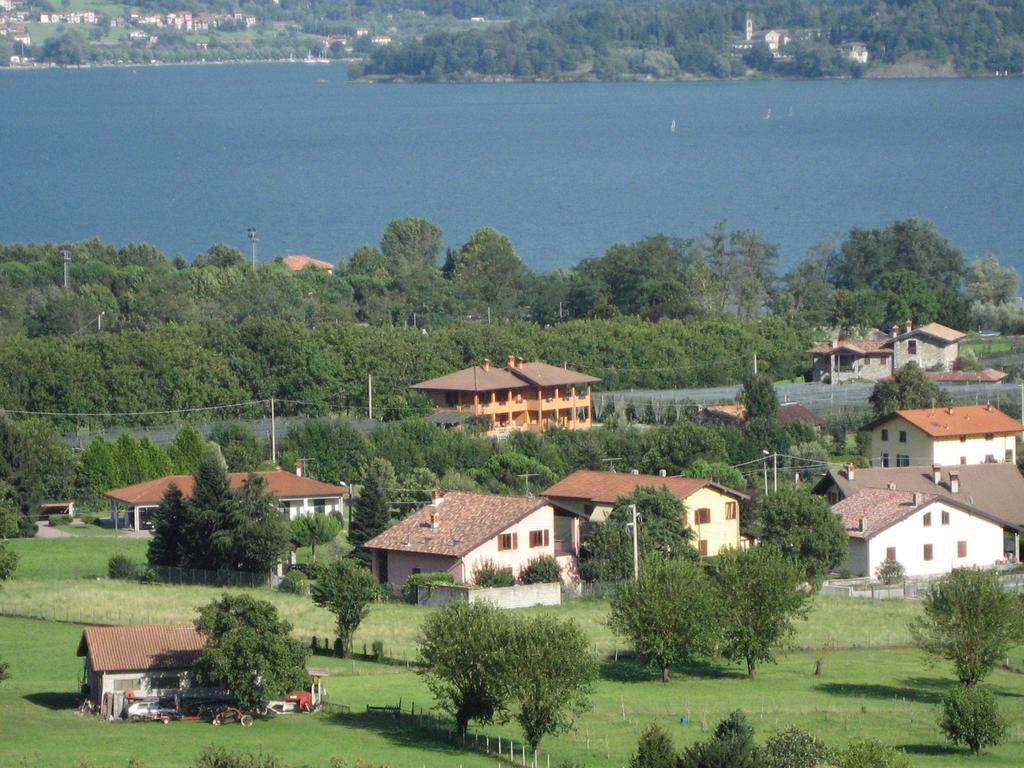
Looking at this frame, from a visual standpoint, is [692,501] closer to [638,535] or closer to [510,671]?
[638,535]

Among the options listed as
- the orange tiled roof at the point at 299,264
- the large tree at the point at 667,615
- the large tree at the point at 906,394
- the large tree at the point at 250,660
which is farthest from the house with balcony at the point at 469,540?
the orange tiled roof at the point at 299,264

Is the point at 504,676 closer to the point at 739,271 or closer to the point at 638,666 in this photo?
the point at 638,666

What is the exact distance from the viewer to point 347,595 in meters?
36.5

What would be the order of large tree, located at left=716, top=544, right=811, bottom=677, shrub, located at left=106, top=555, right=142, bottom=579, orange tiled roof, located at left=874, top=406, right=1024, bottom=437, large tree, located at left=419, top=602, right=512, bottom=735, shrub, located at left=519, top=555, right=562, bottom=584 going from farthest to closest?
1. orange tiled roof, located at left=874, top=406, right=1024, bottom=437
2. shrub, located at left=106, top=555, right=142, bottom=579
3. shrub, located at left=519, top=555, right=562, bottom=584
4. large tree, located at left=716, top=544, right=811, bottom=677
5. large tree, located at left=419, top=602, right=512, bottom=735

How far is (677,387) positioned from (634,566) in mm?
32927

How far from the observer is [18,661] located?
3494 centimetres

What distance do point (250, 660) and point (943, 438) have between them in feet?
104

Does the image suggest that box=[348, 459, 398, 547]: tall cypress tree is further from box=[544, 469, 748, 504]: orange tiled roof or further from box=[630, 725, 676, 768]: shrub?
box=[630, 725, 676, 768]: shrub

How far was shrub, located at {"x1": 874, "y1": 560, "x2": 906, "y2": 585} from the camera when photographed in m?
47.0

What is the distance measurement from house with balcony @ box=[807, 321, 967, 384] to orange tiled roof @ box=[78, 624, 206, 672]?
1865 inches

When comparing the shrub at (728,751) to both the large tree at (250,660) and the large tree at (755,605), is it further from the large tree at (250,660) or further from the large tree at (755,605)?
the large tree at (755,605)

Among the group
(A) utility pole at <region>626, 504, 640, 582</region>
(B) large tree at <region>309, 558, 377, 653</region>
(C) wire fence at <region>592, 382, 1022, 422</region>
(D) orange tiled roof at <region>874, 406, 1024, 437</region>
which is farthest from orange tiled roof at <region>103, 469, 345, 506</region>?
(C) wire fence at <region>592, 382, 1022, 422</region>

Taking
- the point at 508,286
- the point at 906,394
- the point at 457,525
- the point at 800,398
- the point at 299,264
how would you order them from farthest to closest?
1. the point at 299,264
2. the point at 508,286
3. the point at 800,398
4. the point at 906,394
5. the point at 457,525

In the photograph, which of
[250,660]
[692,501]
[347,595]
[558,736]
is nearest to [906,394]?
[692,501]
